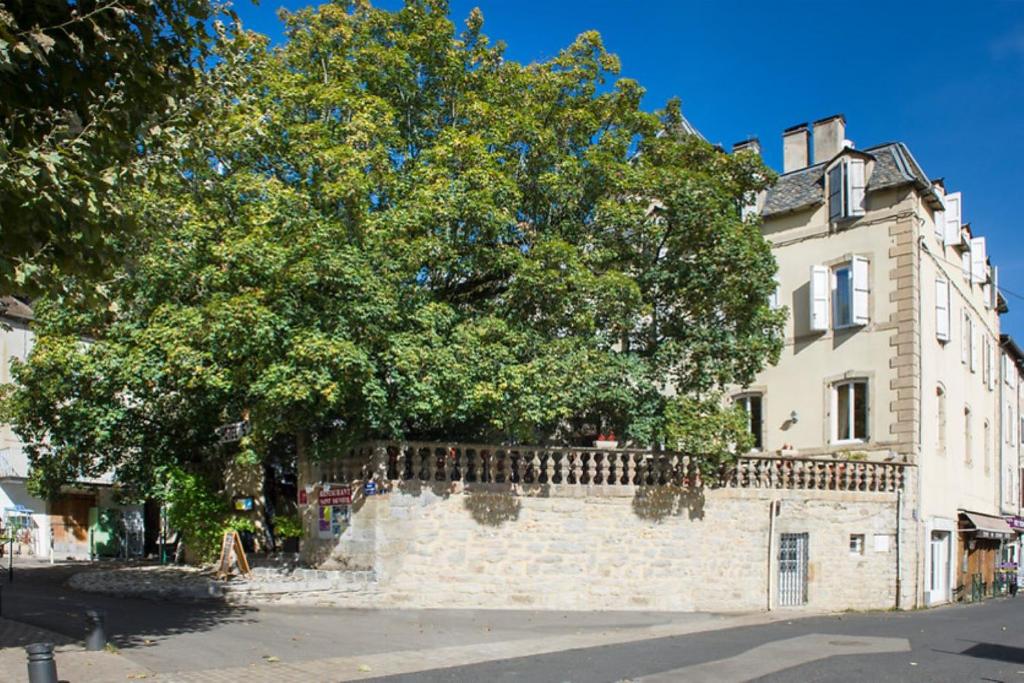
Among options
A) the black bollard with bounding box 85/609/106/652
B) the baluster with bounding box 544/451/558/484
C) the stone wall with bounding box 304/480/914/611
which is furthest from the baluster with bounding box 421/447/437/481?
the black bollard with bounding box 85/609/106/652

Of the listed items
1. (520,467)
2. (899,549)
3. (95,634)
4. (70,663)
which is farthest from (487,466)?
(899,549)

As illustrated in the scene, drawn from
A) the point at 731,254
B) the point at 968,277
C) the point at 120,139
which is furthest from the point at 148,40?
the point at 968,277

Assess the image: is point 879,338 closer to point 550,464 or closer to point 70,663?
point 550,464

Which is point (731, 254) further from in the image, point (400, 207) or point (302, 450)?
point (302, 450)

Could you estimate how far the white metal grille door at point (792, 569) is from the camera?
2072 cm

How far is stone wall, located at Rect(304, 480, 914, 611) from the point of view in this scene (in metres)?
17.2

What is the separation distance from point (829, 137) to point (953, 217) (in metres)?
4.09

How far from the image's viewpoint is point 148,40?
9.88 metres

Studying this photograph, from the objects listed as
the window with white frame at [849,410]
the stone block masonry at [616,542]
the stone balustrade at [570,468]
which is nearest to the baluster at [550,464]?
the stone balustrade at [570,468]

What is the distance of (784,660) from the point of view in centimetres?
1283

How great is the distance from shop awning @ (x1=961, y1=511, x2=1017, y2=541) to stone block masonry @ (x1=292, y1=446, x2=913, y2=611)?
199 inches

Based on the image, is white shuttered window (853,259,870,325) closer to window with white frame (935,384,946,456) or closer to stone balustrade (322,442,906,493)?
window with white frame (935,384,946,456)

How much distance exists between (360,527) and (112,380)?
504 cm

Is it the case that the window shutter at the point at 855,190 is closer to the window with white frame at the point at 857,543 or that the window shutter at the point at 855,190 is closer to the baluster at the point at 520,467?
the window with white frame at the point at 857,543
